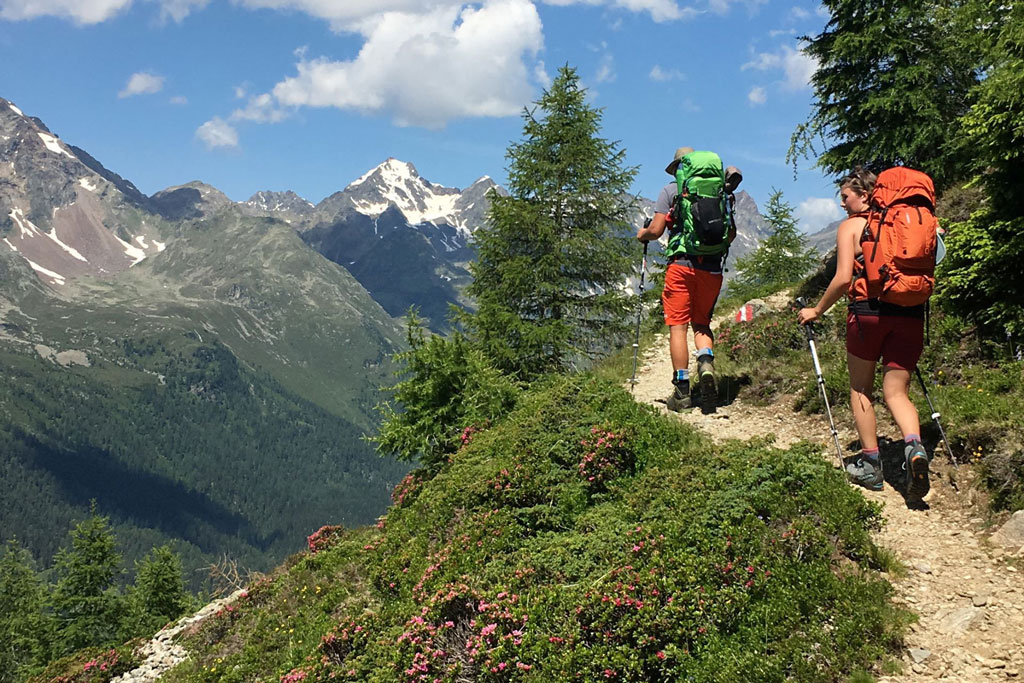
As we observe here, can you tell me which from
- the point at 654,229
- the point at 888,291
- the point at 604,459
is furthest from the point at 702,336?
the point at 888,291

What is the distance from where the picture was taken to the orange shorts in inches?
353

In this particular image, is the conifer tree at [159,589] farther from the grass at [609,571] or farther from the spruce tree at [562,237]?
the grass at [609,571]

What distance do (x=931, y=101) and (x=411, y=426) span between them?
14056mm

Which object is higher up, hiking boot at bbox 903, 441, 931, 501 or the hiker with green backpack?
the hiker with green backpack

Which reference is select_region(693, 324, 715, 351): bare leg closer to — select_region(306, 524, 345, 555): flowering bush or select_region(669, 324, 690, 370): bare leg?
select_region(669, 324, 690, 370): bare leg

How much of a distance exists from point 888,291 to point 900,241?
1.50 feet

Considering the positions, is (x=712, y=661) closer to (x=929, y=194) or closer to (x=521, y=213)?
(x=929, y=194)

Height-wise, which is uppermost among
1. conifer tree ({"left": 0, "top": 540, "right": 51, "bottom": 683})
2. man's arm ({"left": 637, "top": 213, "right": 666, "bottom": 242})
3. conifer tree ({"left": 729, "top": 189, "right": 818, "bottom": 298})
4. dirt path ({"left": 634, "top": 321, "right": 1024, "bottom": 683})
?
conifer tree ({"left": 729, "top": 189, "right": 818, "bottom": 298})

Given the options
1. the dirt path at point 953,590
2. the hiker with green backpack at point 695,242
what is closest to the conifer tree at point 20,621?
the hiker with green backpack at point 695,242

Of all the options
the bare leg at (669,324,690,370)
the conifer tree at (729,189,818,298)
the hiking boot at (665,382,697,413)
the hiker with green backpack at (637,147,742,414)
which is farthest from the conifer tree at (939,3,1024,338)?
the conifer tree at (729,189,818,298)

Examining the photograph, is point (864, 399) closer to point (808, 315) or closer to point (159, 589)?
point (808, 315)

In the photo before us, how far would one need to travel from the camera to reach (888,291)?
587 cm

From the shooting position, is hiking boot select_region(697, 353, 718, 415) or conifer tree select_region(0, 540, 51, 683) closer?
hiking boot select_region(697, 353, 718, 415)

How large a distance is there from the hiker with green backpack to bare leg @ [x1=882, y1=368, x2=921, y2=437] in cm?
301
